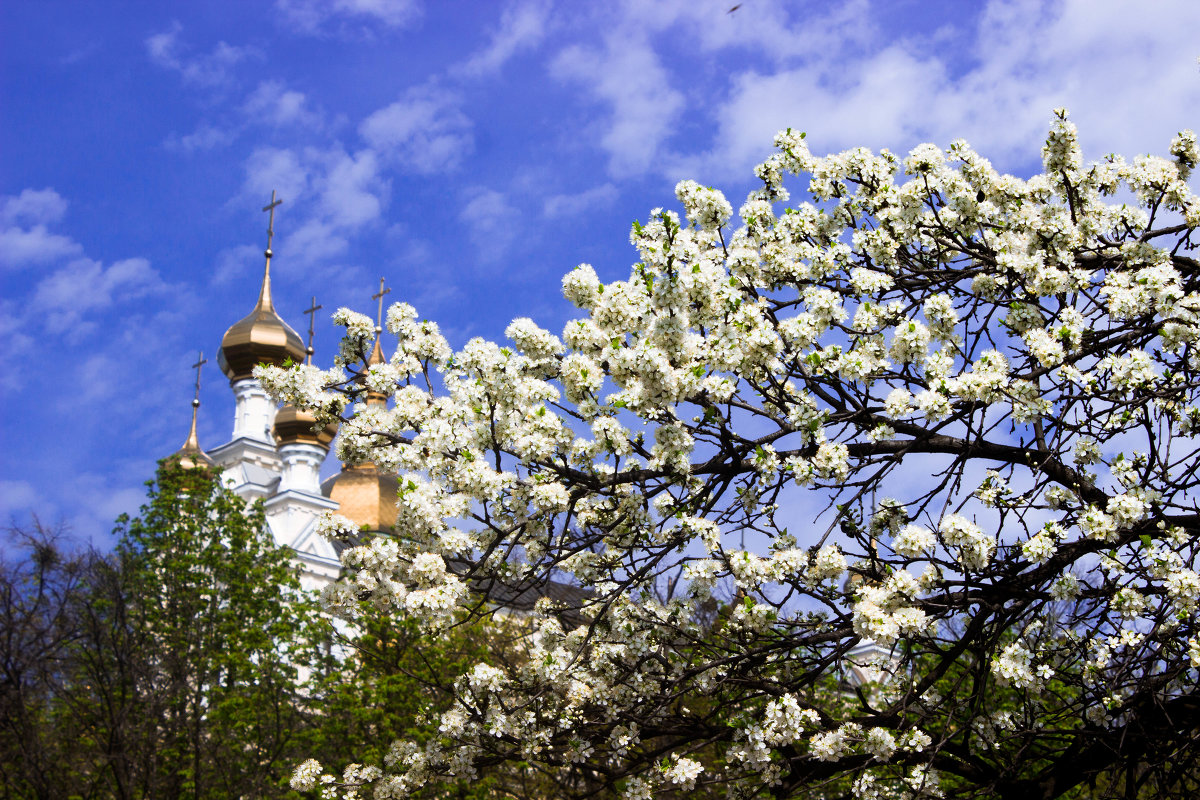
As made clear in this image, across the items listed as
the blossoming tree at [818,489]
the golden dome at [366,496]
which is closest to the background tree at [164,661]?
the blossoming tree at [818,489]

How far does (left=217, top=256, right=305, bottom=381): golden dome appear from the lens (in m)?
50.0

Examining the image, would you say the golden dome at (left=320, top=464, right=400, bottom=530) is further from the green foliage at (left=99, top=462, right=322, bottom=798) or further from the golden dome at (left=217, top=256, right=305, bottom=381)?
the green foliage at (left=99, top=462, right=322, bottom=798)

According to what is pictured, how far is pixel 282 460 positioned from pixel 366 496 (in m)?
5.78

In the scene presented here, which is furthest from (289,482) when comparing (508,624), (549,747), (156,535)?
(549,747)

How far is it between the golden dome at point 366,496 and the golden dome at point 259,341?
6.00m

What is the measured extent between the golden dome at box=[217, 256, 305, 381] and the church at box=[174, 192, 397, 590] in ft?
0.15

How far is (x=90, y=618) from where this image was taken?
1557 cm

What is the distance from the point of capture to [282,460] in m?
52.3

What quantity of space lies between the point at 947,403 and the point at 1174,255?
2609mm

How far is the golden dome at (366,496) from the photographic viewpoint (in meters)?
48.1

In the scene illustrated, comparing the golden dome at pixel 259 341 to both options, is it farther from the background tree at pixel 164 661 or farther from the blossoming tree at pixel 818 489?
the blossoming tree at pixel 818 489

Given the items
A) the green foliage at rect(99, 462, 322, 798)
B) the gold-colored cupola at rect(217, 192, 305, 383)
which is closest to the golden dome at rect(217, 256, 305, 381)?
the gold-colored cupola at rect(217, 192, 305, 383)

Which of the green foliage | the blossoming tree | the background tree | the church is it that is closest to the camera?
the blossoming tree

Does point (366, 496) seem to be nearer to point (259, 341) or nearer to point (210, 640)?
point (259, 341)
